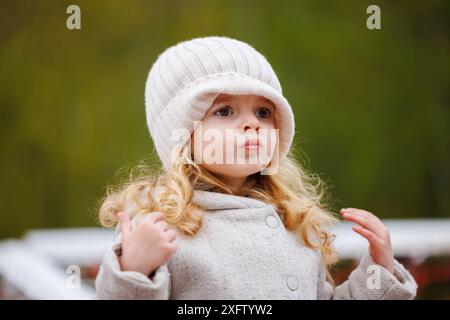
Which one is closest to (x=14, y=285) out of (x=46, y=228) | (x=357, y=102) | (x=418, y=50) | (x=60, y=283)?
(x=60, y=283)

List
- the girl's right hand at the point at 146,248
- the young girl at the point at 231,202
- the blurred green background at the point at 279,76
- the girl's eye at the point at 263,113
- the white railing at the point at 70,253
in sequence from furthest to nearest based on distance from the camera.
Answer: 1. the blurred green background at the point at 279,76
2. the white railing at the point at 70,253
3. the girl's eye at the point at 263,113
4. the young girl at the point at 231,202
5. the girl's right hand at the point at 146,248

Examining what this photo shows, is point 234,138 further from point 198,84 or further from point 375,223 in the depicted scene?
point 375,223

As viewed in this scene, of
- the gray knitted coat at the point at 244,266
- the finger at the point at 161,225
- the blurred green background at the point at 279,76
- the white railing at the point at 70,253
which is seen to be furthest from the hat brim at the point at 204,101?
the blurred green background at the point at 279,76

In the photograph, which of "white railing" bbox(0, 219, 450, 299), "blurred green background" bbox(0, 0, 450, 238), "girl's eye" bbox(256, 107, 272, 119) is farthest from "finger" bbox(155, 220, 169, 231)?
"blurred green background" bbox(0, 0, 450, 238)

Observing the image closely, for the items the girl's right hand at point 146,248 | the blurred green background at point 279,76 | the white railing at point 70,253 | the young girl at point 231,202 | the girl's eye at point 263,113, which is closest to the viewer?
the girl's right hand at point 146,248

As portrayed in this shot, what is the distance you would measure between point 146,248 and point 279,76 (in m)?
4.24

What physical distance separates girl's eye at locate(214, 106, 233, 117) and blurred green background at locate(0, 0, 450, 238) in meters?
3.75

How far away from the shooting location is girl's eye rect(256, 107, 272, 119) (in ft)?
3.77

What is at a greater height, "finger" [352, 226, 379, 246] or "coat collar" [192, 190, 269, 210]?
"coat collar" [192, 190, 269, 210]

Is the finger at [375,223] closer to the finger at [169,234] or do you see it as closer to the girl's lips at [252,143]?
the girl's lips at [252,143]

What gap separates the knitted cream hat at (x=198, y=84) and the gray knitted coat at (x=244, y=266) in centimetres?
13

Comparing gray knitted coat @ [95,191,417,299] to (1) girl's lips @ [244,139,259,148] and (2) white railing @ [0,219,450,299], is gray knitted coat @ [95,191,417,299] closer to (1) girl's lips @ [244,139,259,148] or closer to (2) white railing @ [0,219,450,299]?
(1) girl's lips @ [244,139,259,148]

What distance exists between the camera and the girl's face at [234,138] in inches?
43.0

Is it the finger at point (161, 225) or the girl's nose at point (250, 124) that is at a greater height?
the girl's nose at point (250, 124)
